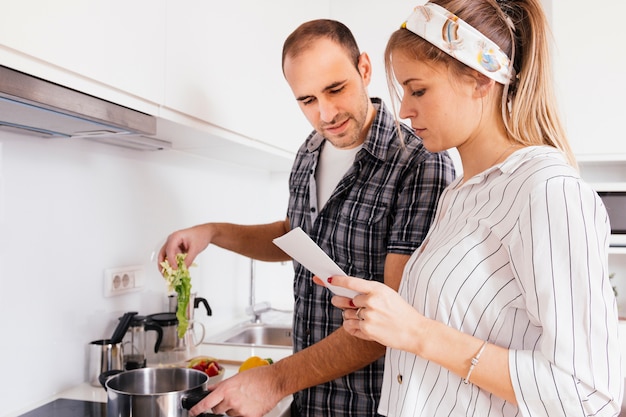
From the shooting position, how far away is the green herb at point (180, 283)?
1412 millimetres

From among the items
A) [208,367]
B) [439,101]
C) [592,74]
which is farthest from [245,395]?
[592,74]

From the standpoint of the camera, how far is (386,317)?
0.81 meters

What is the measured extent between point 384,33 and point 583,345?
2.08 meters

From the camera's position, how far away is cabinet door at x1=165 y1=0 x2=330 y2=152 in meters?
1.28

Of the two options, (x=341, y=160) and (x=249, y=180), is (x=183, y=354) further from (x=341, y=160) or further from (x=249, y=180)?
(x=249, y=180)

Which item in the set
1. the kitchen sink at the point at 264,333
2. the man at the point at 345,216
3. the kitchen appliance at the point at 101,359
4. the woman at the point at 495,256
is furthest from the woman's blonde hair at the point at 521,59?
the kitchen sink at the point at 264,333

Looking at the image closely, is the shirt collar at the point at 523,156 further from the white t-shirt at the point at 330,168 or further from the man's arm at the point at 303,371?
the white t-shirt at the point at 330,168

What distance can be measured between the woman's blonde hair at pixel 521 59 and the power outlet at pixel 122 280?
3.48 ft

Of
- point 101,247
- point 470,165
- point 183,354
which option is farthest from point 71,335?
point 470,165

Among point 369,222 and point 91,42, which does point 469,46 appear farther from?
point 91,42

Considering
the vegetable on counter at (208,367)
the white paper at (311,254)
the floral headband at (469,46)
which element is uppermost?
the floral headband at (469,46)

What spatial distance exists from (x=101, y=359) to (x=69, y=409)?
0.61ft

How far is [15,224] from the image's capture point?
1.29 metres

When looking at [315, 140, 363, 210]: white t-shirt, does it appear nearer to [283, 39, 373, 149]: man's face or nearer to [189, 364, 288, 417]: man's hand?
[283, 39, 373, 149]: man's face
